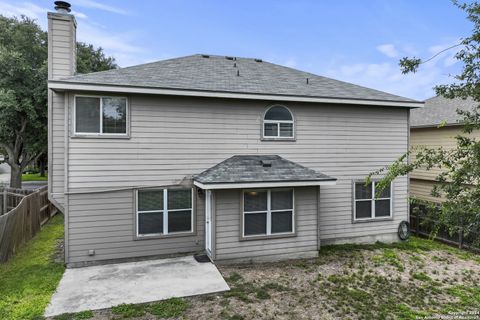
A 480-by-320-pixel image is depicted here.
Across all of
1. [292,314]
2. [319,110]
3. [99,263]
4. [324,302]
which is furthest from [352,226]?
[99,263]

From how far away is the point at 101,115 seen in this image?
753cm

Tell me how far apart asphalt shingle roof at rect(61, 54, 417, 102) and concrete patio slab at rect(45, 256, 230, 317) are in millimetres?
4576

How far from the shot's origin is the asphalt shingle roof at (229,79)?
312 inches

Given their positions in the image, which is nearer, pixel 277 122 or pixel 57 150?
pixel 57 150

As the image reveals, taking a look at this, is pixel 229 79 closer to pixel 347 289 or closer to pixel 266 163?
pixel 266 163

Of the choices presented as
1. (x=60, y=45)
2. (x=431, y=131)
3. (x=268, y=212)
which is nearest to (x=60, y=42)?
(x=60, y=45)

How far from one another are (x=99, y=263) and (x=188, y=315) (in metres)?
3.62

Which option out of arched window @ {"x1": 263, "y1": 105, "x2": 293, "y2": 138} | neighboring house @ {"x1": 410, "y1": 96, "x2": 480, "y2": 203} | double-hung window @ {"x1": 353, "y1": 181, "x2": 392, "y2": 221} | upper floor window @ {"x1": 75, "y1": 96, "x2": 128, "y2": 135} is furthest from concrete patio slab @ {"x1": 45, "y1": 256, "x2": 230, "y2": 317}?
neighboring house @ {"x1": 410, "y1": 96, "x2": 480, "y2": 203}

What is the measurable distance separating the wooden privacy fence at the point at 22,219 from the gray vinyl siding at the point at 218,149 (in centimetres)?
174

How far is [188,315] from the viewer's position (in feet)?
16.8

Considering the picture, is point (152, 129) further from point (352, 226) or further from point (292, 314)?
point (352, 226)

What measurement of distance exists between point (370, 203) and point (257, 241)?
177 inches

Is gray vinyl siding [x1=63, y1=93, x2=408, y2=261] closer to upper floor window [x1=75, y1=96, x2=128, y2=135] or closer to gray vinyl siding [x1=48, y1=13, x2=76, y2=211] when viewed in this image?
upper floor window [x1=75, y1=96, x2=128, y2=135]

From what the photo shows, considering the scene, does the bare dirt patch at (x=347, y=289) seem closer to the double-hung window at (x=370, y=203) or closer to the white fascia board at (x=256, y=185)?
the double-hung window at (x=370, y=203)
